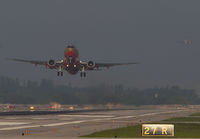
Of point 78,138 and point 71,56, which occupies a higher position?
point 71,56

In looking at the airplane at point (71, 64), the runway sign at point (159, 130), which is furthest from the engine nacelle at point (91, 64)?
the runway sign at point (159, 130)

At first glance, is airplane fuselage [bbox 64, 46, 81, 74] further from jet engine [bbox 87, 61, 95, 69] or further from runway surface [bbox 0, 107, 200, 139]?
runway surface [bbox 0, 107, 200, 139]

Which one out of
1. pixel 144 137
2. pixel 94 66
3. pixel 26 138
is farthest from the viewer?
pixel 94 66

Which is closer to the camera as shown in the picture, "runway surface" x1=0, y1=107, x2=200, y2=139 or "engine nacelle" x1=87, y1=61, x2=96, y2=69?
"runway surface" x1=0, y1=107, x2=200, y2=139

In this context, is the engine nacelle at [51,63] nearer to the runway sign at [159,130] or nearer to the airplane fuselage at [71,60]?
the airplane fuselage at [71,60]

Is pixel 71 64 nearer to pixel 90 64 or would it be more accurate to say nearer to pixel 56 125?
pixel 90 64

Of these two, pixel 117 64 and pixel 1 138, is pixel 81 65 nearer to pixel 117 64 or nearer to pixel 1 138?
pixel 117 64

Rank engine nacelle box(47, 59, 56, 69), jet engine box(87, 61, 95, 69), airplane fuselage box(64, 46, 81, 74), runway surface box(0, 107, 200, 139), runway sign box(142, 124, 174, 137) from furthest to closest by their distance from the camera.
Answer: jet engine box(87, 61, 95, 69)
engine nacelle box(47, 59, 56, 69)
airplane fuselage box(64, 46, 81, 74)
runway surface box(0, 107, 200, 139)
runway sign box(142, 124, 174, 137)

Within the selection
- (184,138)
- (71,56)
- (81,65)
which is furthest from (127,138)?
(81,65)

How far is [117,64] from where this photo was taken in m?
98.4

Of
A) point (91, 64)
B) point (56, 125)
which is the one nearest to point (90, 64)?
point (91, 64)

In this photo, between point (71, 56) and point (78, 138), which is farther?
point (71, 56)

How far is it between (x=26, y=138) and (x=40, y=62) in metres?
53.2

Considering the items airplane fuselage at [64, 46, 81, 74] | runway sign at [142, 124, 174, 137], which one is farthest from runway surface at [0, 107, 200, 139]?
airplane fuselage at [64, 46, 81, 74]
